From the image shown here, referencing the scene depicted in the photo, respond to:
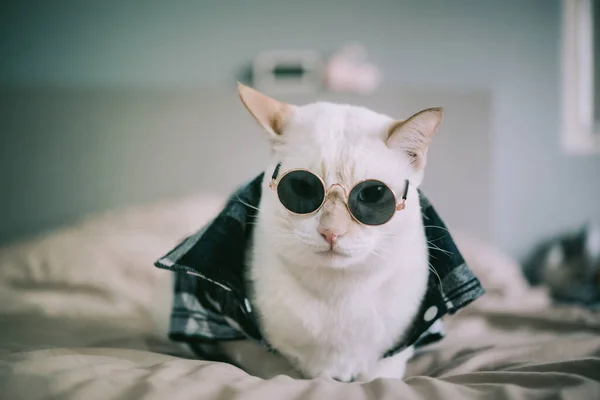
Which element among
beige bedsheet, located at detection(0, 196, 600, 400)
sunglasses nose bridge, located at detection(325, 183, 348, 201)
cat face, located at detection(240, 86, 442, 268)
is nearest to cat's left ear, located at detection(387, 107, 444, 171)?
cat face, located at detection(240, 86, 442, 268)

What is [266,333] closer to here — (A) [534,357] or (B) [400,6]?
(A) [534,357]

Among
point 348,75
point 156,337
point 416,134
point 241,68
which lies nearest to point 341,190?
point 416,134

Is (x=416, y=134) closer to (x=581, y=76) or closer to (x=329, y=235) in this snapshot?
(x=329, y=235)

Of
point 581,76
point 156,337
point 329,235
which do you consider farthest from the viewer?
point 581,76

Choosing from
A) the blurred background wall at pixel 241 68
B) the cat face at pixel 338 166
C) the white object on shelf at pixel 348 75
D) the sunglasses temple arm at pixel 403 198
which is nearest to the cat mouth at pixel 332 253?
the cat face at pixel 338 166

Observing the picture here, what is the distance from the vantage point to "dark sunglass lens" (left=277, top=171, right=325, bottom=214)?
23.4 inches

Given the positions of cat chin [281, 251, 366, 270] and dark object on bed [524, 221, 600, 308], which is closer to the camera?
cat chin [281, 251, 366, 270]

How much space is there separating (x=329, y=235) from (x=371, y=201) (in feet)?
0.25

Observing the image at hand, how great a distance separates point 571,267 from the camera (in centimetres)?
203

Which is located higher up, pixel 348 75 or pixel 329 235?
pixel 348 75

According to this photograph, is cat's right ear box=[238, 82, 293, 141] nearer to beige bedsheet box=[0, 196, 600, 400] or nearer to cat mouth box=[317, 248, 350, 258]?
cat mouth box=[317, 248, 350, 258]

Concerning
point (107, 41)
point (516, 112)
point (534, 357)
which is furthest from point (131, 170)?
point (516, 112)

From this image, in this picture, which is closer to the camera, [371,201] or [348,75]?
[371,201]

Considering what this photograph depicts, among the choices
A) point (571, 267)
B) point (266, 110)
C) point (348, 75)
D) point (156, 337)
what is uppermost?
point (348, 75)
